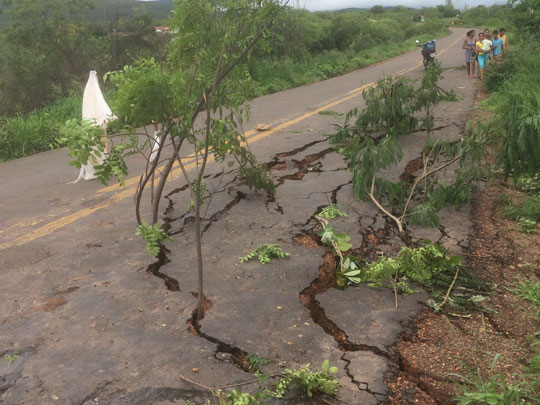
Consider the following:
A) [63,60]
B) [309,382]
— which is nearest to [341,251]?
[309,382]

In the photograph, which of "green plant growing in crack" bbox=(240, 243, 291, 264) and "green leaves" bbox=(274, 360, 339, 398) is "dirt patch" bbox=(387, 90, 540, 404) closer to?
"green leaves" bbox=(274, 360, 339, 398)

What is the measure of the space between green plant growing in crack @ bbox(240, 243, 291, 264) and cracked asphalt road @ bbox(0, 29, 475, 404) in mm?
64

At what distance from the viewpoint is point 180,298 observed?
10.7 ft

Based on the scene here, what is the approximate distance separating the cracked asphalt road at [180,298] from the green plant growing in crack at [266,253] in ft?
0.21

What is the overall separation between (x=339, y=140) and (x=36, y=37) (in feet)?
33.6

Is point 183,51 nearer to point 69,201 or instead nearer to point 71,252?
point 71,252

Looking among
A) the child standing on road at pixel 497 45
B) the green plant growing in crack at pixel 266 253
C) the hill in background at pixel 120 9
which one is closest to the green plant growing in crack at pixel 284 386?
the green plant growing in crack at pixel 266 253

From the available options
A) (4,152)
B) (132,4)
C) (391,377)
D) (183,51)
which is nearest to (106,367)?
(391,377)

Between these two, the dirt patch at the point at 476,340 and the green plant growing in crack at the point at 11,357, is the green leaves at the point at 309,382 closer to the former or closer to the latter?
the dirt patch at the point at 476,340

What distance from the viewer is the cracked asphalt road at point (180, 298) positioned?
2.57 metres

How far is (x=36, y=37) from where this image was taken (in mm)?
13641

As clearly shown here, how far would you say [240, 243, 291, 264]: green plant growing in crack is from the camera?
3.77 meters

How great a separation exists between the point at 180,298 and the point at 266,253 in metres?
0.79

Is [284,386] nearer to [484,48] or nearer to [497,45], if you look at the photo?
[484,48]
